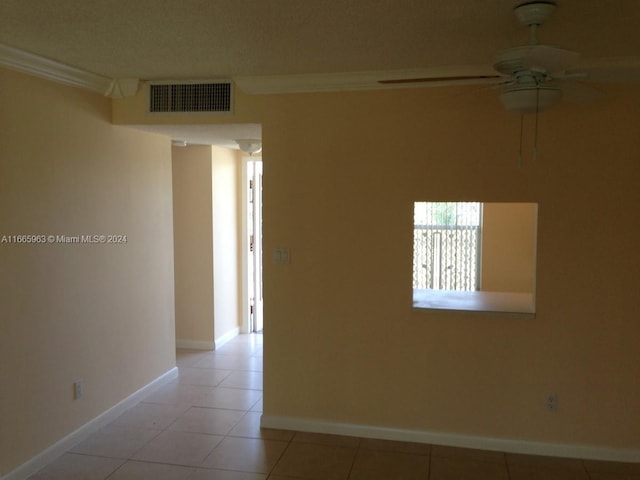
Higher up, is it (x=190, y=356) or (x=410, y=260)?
(x=410, y=260)

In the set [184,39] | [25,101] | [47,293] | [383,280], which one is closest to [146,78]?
[25,101]

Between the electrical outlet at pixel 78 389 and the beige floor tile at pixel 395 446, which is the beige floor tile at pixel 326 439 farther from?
the electrical outlet at pixel 78 389

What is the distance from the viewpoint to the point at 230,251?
583 cm

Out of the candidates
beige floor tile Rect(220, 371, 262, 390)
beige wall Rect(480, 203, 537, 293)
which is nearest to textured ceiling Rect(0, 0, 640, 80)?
beige wall Rect(480, 203, 537, 293)

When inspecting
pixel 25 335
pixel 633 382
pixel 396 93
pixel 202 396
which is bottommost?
pixel 202 396

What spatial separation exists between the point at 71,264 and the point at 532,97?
2761 mm

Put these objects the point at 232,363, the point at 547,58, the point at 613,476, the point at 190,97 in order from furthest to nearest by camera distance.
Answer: the point at 232,363, the point at 190,97, the point at 613,476, the point at 547,58

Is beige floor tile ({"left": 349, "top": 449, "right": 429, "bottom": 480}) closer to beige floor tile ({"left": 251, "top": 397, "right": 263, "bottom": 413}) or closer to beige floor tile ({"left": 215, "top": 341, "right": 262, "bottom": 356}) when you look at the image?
beige floor tile ({"left": 251, "top": 397, "right": 263, "bottom": 413})

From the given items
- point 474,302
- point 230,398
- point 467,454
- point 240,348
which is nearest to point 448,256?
point 474,302

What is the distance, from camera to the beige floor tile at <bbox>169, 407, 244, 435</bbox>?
11.9 feet

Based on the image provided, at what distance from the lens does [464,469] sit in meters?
3.09

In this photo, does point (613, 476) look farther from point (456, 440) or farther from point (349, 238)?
point (349, 238)

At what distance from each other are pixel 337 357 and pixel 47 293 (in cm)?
181

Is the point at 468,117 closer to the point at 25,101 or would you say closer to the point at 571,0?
the point at 571,0
